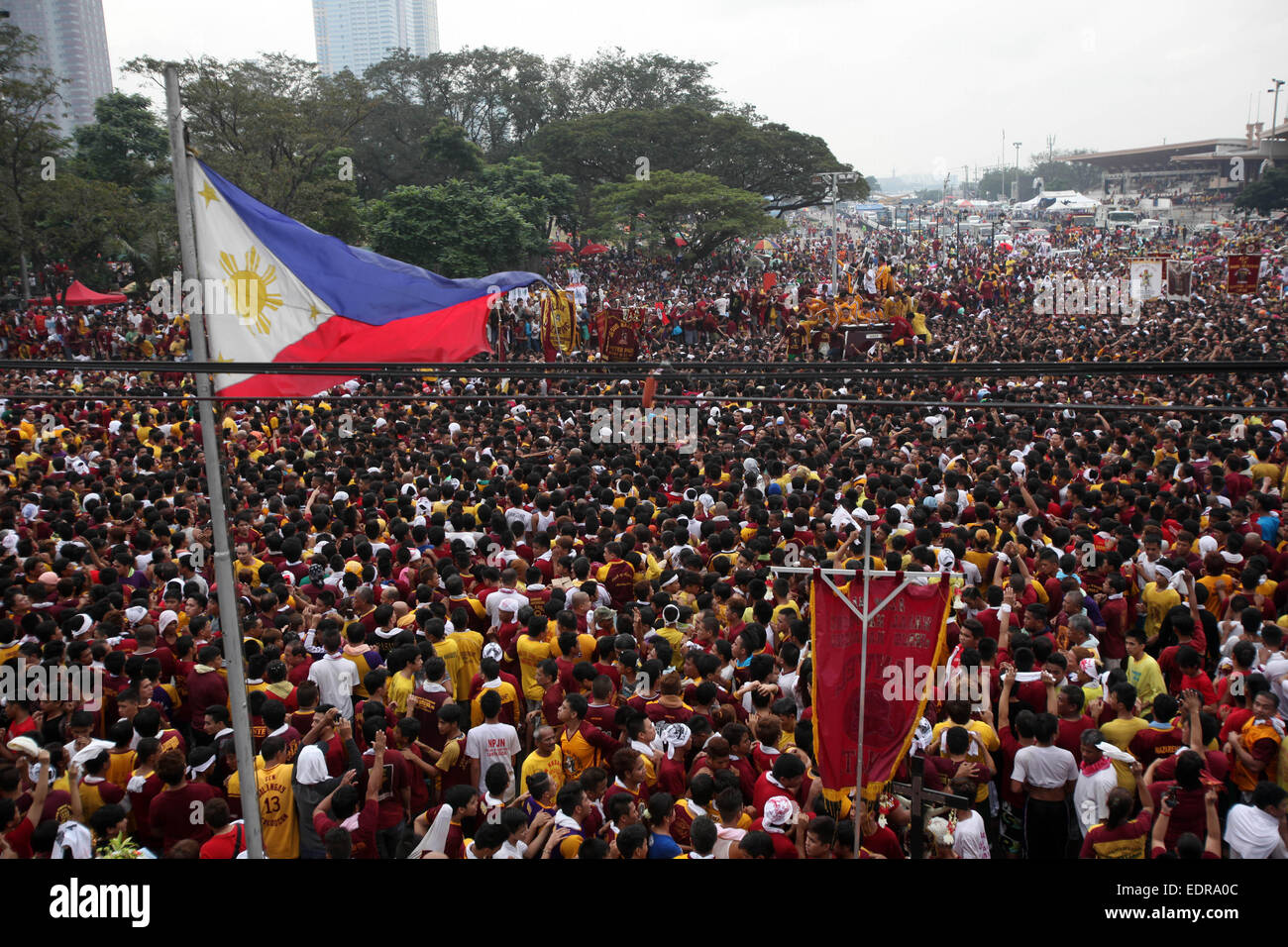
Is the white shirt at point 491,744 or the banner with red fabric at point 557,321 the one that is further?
the banner with red fabric at point 557,321

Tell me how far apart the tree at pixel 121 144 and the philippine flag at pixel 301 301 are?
35.2 m

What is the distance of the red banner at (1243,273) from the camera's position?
20.6 metres

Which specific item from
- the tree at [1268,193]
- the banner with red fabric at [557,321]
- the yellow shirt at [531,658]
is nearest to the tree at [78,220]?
the banner with red fabric at [557,321]

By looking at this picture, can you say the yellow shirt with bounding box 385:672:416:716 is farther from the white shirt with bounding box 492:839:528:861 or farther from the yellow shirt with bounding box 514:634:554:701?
the white shirt with bounding box 492:839:528:861

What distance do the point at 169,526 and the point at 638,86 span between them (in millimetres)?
48219

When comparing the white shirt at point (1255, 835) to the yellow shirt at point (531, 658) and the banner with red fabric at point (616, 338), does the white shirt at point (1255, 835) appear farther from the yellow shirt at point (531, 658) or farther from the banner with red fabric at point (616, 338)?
the banner with red fabric at point (616, 338)

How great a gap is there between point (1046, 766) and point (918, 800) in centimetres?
135

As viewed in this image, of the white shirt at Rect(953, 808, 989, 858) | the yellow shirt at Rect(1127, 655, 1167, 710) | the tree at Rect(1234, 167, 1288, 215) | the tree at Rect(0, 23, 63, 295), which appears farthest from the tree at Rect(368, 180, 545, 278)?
the tree at Rect(1234, 167, 1288, 215)

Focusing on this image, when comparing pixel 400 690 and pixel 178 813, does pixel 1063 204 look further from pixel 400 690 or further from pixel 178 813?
pixel 178 813

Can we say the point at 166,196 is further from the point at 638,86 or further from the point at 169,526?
the point at 169,526

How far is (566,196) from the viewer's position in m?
37.4

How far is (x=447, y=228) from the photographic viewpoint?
31438 millimetres

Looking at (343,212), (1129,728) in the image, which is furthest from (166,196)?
(1129,728)

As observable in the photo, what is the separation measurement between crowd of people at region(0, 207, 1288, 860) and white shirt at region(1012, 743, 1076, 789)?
0.01 meters
